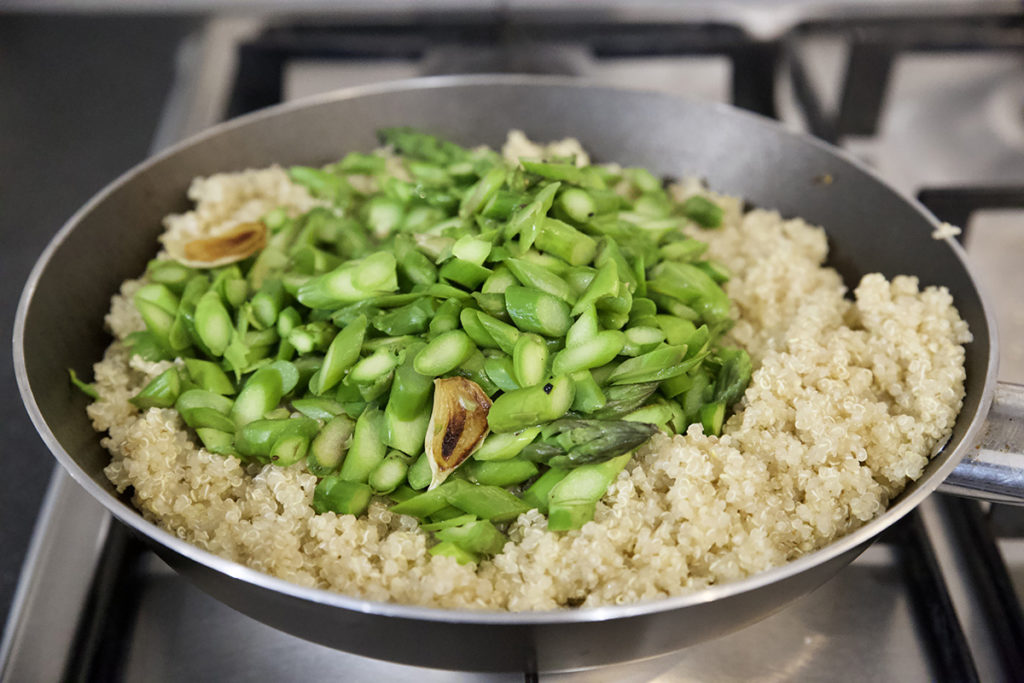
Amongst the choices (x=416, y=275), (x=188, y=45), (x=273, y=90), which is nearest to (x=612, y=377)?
(x=416, y=275)

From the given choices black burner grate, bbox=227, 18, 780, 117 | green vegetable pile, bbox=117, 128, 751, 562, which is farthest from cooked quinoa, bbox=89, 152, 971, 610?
black burner grate, bbox=227, 18, 780, 117

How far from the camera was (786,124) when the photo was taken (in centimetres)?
127

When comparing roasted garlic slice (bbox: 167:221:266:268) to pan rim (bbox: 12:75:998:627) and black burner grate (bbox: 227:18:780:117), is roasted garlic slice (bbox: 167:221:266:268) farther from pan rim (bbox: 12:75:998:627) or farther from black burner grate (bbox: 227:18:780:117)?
black burner grate (bbox: 227:18:780:117)

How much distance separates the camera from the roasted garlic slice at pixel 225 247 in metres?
0.88

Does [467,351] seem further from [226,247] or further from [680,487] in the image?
[226,247]

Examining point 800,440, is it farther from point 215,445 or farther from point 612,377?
point 215,445

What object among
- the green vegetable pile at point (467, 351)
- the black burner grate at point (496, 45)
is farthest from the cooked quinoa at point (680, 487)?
the black burner grate at point (496, 45)

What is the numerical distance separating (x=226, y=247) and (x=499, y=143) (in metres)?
0.43

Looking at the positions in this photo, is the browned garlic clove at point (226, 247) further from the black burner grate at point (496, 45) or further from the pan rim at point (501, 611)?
the black burner grate at point (496, 45)

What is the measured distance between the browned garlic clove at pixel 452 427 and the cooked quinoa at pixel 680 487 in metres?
0.06

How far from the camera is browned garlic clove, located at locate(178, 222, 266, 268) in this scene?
88 centimetres

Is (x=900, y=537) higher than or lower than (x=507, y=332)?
lower

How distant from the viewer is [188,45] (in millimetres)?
1352

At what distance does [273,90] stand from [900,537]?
1.19 m
